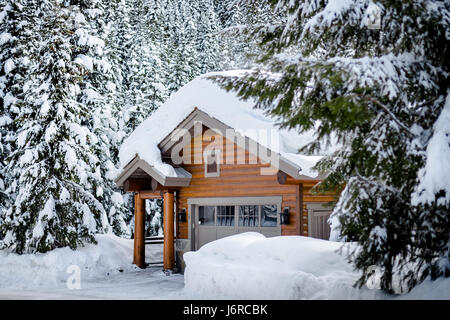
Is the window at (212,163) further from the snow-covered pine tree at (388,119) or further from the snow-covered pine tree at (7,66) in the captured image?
the snow-covered pine tree at (7,66)

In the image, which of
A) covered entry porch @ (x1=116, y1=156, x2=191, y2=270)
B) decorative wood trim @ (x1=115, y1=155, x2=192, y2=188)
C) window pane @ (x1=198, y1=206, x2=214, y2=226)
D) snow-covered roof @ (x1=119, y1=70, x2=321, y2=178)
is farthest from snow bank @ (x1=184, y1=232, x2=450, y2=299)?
covered entry porch @ (x1=116, y1=156, x2=191, y2=270)

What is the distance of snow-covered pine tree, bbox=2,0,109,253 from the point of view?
15.2 meters

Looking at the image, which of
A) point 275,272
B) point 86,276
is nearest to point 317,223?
point 275,272

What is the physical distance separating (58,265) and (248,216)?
627 centimetres

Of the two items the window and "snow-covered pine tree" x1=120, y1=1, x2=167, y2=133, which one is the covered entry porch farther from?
"snow-covered pine tree" x1=120, y1=1, x2=167, y2=133

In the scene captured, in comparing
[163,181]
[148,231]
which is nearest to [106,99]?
[148,231]

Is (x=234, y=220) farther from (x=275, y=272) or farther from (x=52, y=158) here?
(x=52, y=158)

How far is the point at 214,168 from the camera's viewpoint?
47.9 feet

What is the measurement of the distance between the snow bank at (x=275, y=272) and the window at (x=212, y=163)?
Answer: 4.16 metres

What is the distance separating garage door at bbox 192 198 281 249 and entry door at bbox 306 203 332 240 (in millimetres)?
874

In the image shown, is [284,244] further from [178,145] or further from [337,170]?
[178,145]

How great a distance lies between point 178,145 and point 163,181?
58.7 inches

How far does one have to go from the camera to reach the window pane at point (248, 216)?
1358 centimetres

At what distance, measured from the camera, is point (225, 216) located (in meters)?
14.5
